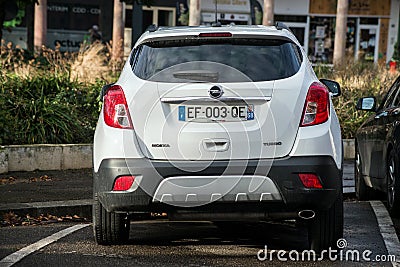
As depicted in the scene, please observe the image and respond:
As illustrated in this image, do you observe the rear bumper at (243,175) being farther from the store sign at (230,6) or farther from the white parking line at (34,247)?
the store sign at (230,6)

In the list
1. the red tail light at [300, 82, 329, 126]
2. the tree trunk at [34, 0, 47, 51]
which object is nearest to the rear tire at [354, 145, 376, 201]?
the red tail light at [300, 82, 329, 126]

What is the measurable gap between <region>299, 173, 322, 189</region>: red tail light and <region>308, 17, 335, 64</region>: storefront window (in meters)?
33.4

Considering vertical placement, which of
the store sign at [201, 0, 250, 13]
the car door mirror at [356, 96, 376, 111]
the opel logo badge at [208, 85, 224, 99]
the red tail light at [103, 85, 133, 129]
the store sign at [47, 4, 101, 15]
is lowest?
the car door mirror at [356, 96, 376, 111]

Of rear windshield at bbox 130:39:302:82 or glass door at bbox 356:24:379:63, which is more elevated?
rear windshield at bbox 130:39:302:82

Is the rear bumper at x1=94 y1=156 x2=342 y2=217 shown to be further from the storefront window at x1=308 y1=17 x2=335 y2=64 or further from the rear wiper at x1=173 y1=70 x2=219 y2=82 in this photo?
the storefront window at x1=308 y1=17 x2=335 y2=64

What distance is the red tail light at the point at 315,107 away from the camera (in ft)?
22.5

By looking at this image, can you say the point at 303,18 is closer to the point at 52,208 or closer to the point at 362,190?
the point at 362,190

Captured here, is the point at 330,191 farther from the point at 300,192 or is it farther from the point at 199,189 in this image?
the point at 199,189

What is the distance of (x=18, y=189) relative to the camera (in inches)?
413

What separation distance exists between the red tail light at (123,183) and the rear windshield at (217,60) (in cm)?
77

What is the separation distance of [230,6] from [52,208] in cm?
2770

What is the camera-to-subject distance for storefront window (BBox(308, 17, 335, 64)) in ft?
131

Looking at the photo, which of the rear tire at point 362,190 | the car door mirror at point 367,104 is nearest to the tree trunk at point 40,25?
the rear tire at point 362,190

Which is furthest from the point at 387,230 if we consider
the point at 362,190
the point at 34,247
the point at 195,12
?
the point at 195,12
